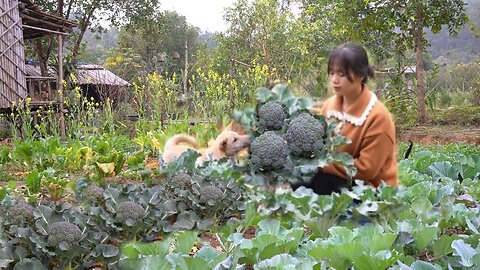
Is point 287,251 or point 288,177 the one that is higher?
point 288,177

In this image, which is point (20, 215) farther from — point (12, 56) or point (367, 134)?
point (12, 56)

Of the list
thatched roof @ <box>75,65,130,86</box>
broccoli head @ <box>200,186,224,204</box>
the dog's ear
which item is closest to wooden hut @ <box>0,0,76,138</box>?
thatched roof @ <box>75,65,130,86</box>

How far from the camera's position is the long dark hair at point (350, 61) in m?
1.55

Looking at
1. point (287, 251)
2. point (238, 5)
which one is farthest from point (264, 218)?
point (238, 5)

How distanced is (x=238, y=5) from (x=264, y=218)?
57.1ft

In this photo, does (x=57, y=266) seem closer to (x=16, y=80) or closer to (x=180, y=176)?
(x=180, y=176)

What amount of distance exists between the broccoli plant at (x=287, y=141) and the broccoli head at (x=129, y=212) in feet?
2.46

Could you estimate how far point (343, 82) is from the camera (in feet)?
5.15

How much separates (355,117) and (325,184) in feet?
0.85

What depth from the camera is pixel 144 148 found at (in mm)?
6219

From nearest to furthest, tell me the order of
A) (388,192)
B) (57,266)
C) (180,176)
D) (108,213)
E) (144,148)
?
(388,192) → (57,266) → (108,213) → (180,176) → (144,148)

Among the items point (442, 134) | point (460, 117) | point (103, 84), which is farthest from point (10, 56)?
point (460, 117)

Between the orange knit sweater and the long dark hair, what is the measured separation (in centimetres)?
7

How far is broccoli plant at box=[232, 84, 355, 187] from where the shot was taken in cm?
161
